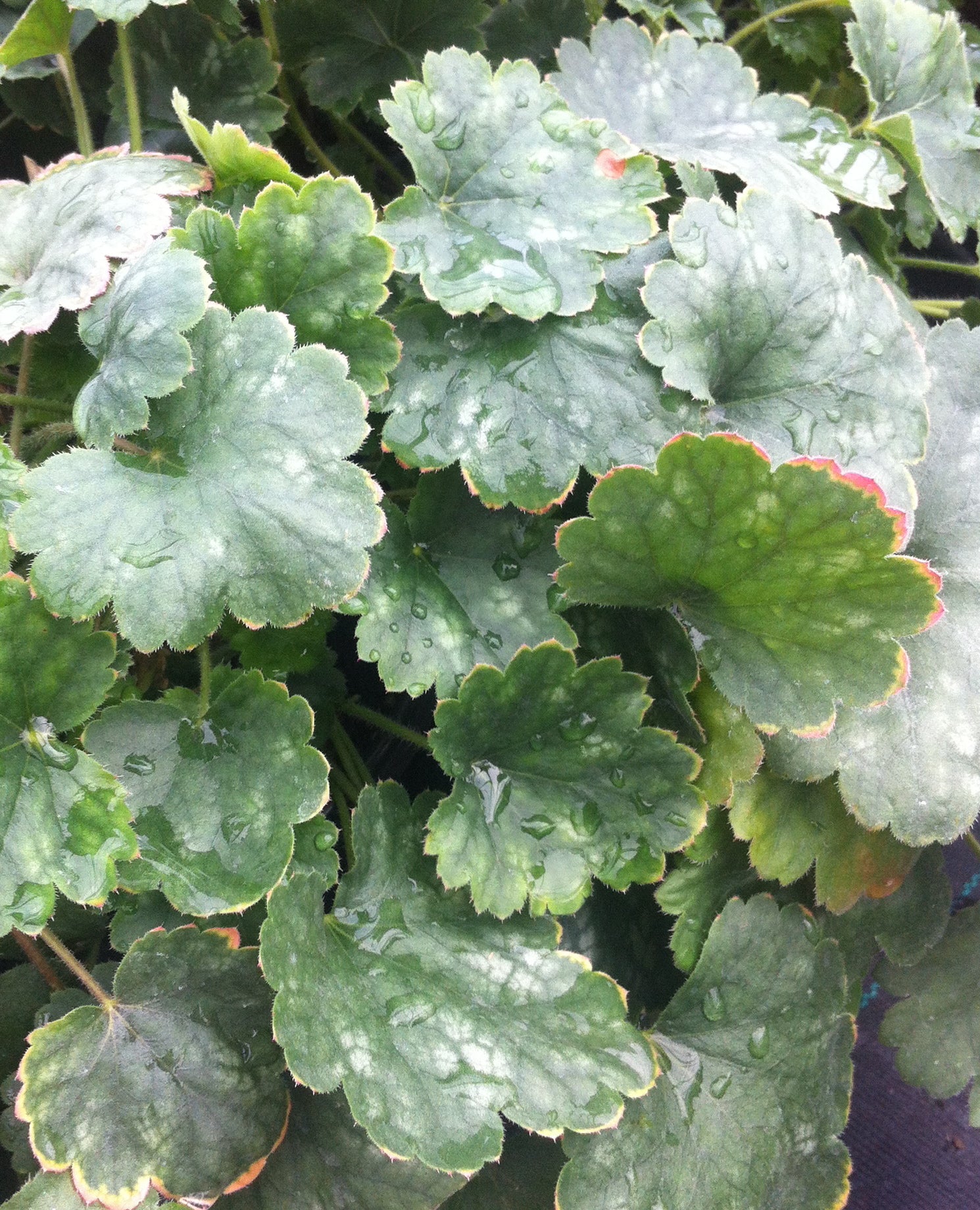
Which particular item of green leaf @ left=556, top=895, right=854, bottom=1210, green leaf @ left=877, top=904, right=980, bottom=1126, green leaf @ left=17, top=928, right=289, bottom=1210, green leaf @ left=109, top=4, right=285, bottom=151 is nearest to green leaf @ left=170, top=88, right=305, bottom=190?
green leaf @ left=109, top=4, right=285, bottom=151

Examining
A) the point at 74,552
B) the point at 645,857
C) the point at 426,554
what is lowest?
the point at 645,857

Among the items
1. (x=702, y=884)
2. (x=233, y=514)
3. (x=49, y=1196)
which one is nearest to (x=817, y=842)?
(x=702, y=884)

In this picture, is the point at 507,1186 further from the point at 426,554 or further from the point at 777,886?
the point at 426,554

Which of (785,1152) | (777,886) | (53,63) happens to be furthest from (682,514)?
(53,63)

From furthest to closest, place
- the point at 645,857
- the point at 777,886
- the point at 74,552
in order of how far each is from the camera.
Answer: the point at 777,886 < the point at 645,857 < the point at 74,552

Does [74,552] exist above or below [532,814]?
above

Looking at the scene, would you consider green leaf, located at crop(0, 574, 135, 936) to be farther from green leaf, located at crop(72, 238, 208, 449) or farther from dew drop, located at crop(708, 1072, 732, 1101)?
dew drop, located at crop(708, 1072, 732, 1101)

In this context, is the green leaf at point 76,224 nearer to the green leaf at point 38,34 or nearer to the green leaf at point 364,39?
the green leaf at point 38,34

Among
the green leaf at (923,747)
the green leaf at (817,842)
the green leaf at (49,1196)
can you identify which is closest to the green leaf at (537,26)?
the green leaf at (923,747)
